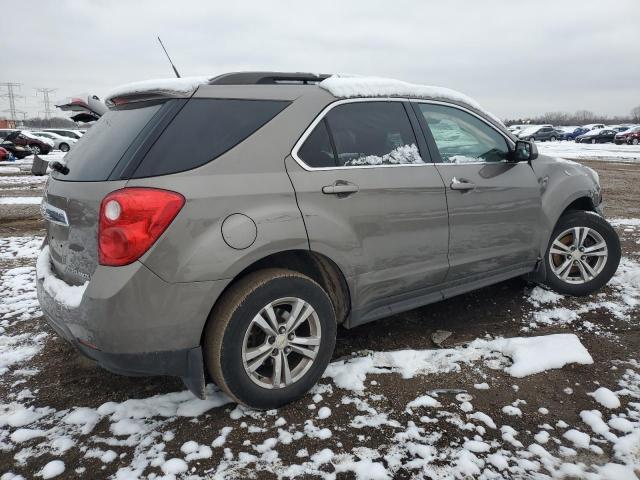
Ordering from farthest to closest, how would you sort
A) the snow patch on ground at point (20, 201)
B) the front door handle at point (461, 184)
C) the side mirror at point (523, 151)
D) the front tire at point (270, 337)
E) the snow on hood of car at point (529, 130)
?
the snow on hood of car at point (529, 130), the snow patch on ground at point (20, 201), the side mirror at point (523, 151), the front door handle at point (461, 184), the front tire at point (270, 337)

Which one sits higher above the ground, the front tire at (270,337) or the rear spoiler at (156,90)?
the rear spoiler at (156,90)

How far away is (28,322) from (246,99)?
9.13 feet

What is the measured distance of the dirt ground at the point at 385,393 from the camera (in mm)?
2207

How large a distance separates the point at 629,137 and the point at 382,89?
42069mm

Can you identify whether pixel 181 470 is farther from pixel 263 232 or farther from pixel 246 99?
pixel 246 99

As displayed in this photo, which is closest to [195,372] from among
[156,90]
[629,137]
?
[156,90]

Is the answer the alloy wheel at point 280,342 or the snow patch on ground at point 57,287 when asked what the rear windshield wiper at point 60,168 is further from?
the alloy wheel at point 280,342

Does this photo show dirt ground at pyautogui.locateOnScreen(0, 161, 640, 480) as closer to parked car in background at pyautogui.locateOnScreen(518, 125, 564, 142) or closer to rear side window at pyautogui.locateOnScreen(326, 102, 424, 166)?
rear side window at pyautogui.locateOnScreen(326, 102, 424, 166)

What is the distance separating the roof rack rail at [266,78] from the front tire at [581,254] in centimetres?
260

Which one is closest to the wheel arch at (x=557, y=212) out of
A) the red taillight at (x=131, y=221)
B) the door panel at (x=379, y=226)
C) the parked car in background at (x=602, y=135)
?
the door panel at (x=379, y=226)

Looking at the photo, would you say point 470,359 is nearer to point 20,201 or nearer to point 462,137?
point 462,137

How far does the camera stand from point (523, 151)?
143 inches

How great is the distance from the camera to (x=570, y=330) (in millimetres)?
3551

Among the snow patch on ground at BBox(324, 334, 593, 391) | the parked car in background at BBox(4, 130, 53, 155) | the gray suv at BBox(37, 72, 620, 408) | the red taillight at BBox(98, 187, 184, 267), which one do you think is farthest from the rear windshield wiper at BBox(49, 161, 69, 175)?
the parked car in background at BBox(4, 130, 53, 155)
